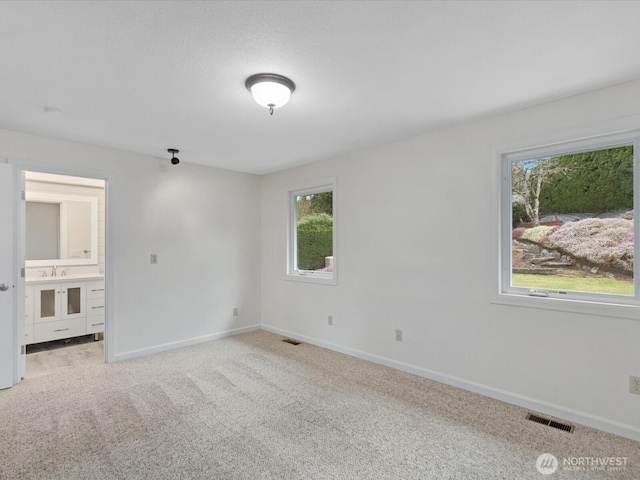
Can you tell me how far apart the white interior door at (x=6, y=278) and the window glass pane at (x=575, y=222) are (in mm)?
4501

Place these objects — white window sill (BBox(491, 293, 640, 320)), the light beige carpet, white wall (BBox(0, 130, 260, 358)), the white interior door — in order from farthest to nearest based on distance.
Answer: white wall (BBox(0, 130, 260, 358)), the white interior door, white window sill (BBox(491, 293, 640, 320)), the light beige carpet

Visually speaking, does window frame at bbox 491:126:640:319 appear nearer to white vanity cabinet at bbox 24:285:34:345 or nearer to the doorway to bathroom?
the doorway to bathroom

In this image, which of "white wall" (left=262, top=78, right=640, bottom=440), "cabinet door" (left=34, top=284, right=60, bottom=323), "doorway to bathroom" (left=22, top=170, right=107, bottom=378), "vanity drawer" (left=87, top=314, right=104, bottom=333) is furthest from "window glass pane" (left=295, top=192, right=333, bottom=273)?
"cabinet door" (left=34, top=284, right=60, bottom=323)

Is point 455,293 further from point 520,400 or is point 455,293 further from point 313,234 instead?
point 313,234

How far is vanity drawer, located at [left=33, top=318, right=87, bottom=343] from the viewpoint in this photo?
4.23 m

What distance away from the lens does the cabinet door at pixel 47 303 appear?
421 centimetres

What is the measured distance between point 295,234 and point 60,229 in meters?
3.30

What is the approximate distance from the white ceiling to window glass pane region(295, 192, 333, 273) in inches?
58.9

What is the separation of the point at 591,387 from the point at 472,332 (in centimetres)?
86

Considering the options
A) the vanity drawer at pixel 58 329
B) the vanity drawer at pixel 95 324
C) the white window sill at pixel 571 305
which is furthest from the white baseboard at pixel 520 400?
the vanity drawer at pixel 58 329

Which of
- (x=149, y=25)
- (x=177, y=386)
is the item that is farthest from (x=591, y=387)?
(x=149, y=25)

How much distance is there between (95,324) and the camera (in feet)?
15.3

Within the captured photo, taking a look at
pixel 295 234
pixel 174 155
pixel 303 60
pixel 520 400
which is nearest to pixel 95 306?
pixel 174 155

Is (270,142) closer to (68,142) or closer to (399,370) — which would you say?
(68,142)
